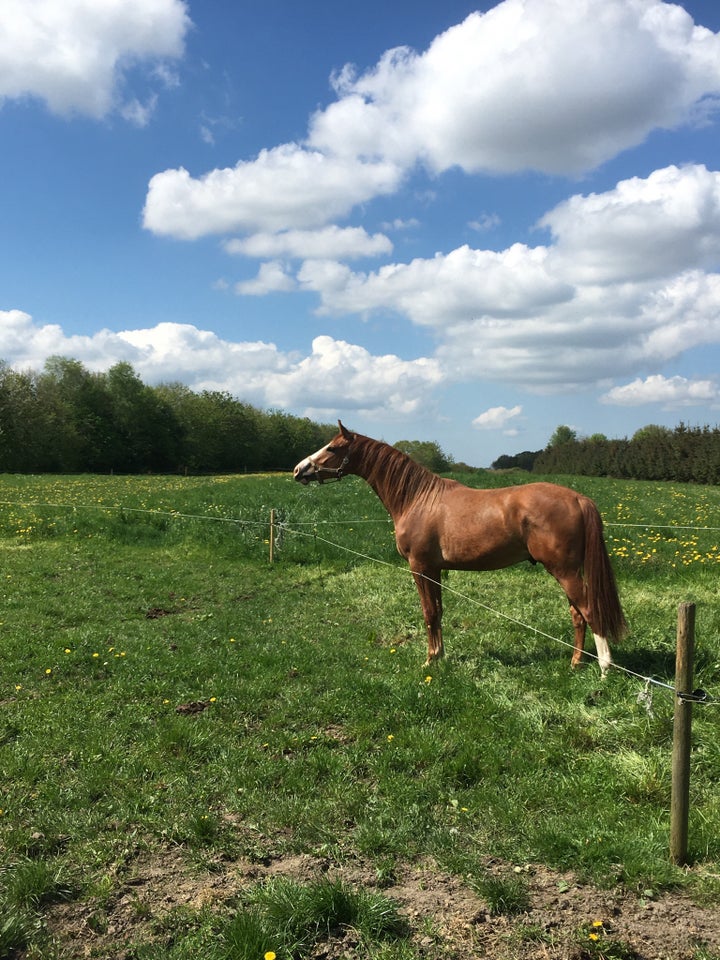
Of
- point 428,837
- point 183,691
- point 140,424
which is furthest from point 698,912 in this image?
point 140,424

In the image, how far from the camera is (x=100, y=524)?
1505 cm

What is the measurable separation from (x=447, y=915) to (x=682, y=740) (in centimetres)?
166

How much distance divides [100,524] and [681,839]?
14394 millimetres

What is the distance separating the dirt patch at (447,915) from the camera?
291cm

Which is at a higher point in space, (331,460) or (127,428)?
(127,428)

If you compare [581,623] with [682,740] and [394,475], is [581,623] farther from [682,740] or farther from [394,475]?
[682,740]

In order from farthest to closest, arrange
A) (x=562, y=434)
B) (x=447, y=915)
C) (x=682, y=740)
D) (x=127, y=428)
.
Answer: (x=562, y=434)
(x=127, y=428)
(x=682, y=740)
(x=447, y=915)

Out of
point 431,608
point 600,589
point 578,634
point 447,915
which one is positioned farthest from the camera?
point 431,608

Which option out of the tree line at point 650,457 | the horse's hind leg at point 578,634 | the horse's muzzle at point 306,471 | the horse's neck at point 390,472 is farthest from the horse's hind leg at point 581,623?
the tree line at point 650,457

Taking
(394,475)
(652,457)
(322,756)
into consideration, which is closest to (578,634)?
(394,475)

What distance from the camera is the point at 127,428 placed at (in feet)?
228

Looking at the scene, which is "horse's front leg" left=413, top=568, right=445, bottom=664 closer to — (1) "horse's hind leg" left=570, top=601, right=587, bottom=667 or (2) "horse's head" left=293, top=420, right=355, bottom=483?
(1) "horse's hind leg" left=570, top=601, right=587, bottom=667

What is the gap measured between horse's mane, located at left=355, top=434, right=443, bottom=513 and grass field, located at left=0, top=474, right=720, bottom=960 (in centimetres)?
192

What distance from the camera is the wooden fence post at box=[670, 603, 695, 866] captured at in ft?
11.3
